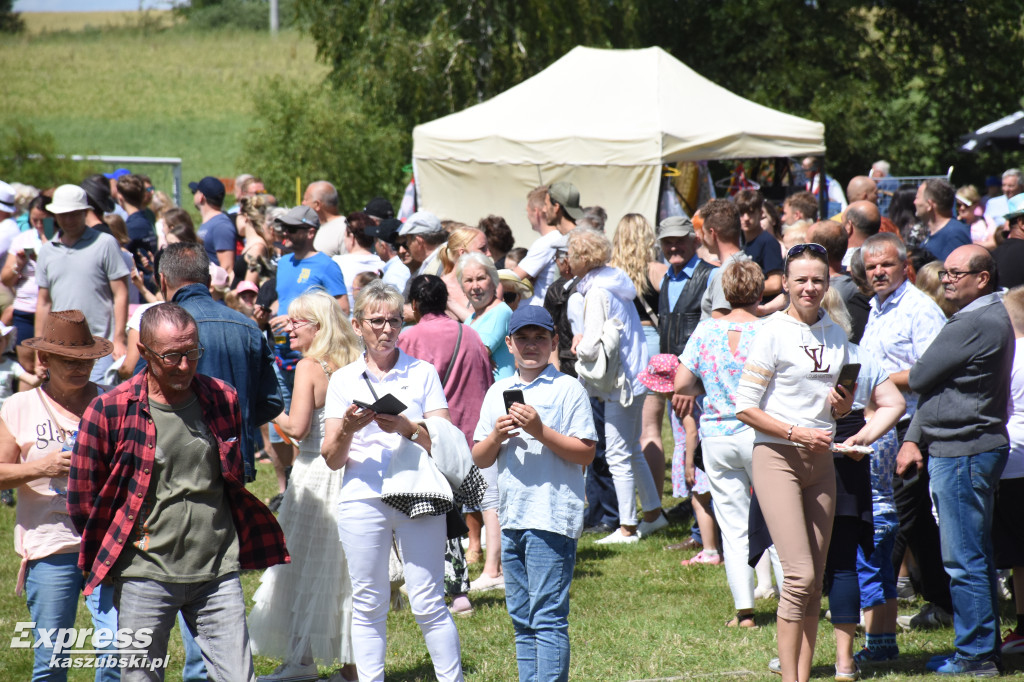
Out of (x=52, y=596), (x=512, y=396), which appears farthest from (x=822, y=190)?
(x=52, y=596)

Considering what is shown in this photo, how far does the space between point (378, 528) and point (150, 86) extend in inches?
1803

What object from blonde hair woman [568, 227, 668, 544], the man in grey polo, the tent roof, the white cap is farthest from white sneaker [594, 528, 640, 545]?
the tent roof

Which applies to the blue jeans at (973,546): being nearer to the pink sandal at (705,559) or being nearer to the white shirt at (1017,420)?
the white shirt at (1017,420)

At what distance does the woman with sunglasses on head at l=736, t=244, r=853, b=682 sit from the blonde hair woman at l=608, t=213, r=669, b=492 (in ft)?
9.18

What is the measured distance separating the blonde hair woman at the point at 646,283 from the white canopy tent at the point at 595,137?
358 cm

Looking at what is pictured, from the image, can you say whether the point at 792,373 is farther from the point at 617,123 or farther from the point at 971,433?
the point at 617,123

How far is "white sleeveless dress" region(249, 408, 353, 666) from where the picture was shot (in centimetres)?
486

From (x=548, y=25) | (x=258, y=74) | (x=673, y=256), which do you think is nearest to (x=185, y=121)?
(x=258, y=74)

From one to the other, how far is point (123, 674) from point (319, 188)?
589cm

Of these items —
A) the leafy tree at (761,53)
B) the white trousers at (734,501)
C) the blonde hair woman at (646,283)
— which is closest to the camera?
the white trousers at (734,501)

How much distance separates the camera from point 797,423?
4312 mm

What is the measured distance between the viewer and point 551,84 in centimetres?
1236

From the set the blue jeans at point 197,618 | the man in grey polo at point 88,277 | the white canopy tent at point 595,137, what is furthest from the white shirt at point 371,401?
the white canopy tent at point 595,137

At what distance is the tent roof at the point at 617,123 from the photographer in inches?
424
